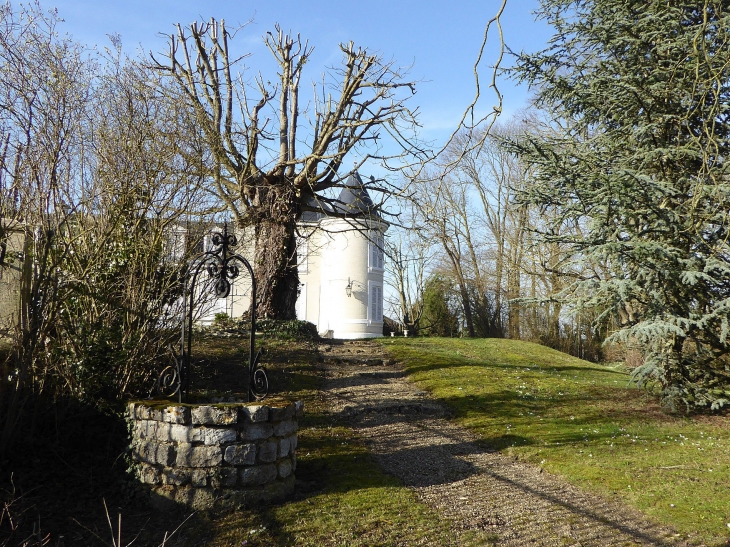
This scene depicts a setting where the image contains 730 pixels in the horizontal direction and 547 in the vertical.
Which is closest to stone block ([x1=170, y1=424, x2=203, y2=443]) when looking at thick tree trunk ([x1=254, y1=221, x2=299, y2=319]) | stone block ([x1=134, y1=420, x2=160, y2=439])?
stone block ([x1=134, y1=420, x2=160, y2=439])

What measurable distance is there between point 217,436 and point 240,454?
25 centimetres

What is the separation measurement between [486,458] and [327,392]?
322cm

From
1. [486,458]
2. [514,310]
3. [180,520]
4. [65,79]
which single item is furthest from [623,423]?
[514,310]

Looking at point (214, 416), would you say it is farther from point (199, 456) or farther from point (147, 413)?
point (147, 413)

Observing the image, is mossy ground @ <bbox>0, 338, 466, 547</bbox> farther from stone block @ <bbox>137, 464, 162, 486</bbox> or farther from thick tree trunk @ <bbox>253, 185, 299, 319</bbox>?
thick tree trunk @ <bbox>253, 185, 299, 319</bbox>

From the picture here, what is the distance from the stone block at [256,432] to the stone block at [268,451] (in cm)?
7

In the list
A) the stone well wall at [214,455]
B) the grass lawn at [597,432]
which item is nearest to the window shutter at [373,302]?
the grass lawn at [597,432]

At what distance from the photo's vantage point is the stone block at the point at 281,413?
5.05 metres

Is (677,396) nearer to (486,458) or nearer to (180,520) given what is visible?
(486,458)

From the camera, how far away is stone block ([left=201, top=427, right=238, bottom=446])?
487cm

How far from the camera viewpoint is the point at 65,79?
580 cm

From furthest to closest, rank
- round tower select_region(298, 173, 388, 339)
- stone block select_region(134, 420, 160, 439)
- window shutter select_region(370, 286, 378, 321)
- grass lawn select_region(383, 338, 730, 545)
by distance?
window shutter select_region(370, 286, 378, 321) → round tower select_region(298, 173, 388, 339) → grass lawn select_region(383, 338, 730, 545) → stone block select_region(134, 420, 160, 439)

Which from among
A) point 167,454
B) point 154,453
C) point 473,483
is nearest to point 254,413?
point 167,454

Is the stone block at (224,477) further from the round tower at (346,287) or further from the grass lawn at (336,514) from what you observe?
the round tower at (346,287)
